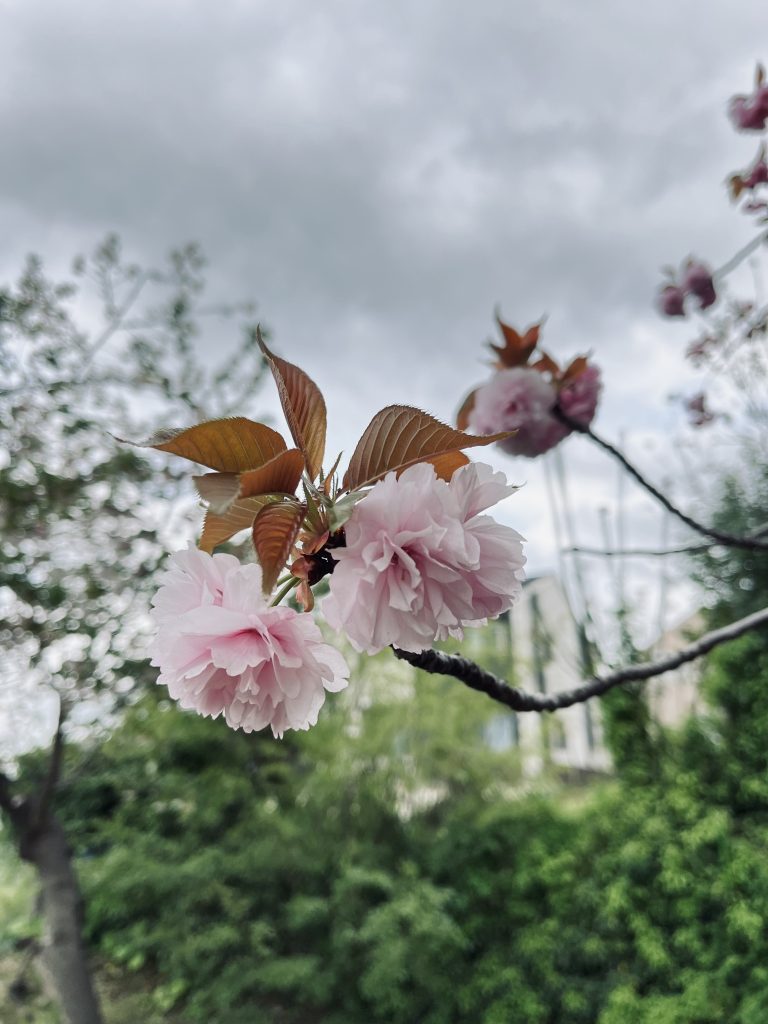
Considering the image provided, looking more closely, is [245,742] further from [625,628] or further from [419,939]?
[625,628]

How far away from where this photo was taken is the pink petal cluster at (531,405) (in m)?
0.85

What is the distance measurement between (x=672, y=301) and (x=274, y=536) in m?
1.08

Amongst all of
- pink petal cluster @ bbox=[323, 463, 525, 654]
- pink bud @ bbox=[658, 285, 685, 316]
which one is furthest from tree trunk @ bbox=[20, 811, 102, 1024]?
pink petal cluster @ bbox=[323, 463, 525, 654]

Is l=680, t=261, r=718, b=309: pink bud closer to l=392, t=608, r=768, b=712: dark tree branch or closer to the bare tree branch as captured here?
l=392, t=608, r=768, b=712: dark tree branch

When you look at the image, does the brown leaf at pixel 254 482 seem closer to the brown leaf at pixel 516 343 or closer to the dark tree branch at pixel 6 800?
→ the brown leaf at pixel 516 343

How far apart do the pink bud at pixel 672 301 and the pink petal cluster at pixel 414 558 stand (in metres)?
0.99

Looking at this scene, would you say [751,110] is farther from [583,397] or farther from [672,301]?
[583,397]

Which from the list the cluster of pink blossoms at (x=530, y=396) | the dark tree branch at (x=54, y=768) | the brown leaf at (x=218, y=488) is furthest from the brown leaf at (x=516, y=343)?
the dark tree branch at (x=54, y=768)

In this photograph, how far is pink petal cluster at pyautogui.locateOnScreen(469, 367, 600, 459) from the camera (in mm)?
849

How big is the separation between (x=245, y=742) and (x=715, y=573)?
2431 millimetres

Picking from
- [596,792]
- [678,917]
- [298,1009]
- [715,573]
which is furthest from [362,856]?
[715,573]

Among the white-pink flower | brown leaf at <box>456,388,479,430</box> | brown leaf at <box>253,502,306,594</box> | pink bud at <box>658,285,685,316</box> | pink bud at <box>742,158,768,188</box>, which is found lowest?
the white-pink flower

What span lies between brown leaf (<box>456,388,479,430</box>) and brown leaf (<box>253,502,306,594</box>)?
20.5 inches

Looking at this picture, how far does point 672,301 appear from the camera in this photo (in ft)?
3.92
